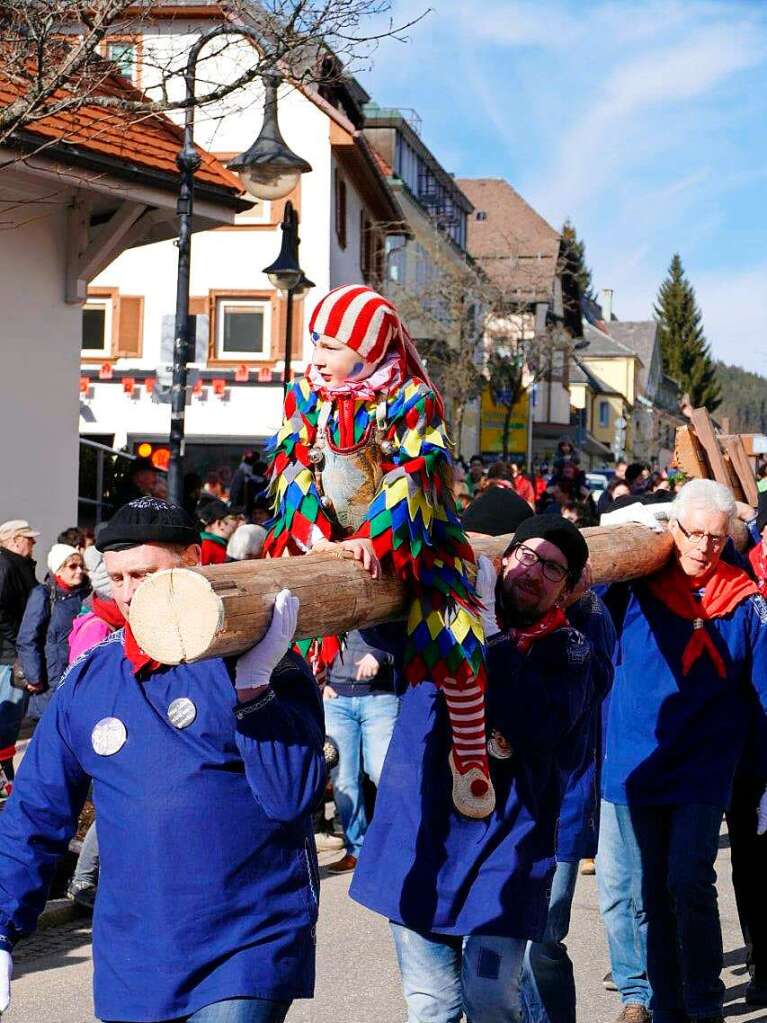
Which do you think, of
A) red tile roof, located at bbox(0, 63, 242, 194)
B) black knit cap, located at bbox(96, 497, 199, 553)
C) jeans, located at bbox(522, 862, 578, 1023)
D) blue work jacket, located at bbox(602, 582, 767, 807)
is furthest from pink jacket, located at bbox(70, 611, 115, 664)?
red tile roof, located at bbox(0, 63, 242, 194)

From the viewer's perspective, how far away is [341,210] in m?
32.5

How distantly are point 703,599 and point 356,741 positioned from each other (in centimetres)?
355

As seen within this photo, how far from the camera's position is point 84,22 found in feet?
27.9

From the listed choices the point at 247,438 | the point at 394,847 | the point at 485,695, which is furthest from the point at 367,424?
the point at 247,438

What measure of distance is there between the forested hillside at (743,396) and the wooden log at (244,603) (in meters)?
123

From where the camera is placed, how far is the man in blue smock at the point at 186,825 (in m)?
3.58

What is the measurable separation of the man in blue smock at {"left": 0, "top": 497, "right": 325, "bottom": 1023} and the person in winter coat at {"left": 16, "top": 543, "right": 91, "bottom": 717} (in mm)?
6379

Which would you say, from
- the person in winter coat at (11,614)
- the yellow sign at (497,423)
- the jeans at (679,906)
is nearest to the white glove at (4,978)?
the jeans at (679,906)

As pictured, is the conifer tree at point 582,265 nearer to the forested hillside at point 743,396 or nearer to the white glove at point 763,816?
the forested hillside at point 743,396

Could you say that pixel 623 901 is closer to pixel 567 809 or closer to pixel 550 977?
pixel 567 809

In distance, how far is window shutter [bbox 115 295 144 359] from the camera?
1243 inches

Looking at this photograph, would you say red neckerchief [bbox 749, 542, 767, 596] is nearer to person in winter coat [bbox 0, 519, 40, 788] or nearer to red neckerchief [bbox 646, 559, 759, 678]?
red neckerchief [bbox 646, 559, 759, 678]

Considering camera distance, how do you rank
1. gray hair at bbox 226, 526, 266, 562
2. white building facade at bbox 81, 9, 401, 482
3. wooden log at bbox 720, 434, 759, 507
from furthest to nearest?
white building facade at bbox 81, 9, 401, 482, gray hair at bbox 226, 526, 266, 562, wooden log at bbox 720, 434, 759, 507

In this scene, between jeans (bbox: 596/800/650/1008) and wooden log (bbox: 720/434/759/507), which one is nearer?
jeans (bbox: 596/800/650/1008)
